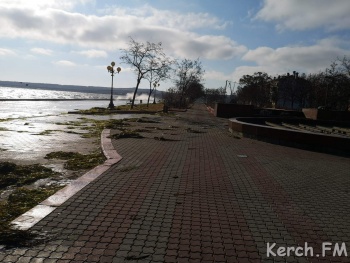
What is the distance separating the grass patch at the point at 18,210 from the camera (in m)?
3.50

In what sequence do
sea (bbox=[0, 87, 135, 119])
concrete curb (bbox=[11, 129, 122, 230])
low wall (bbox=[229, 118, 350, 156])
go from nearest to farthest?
concrete curb (bbox=[11, 129, 122, 230]) → low wall (bbox=[229, 118, 350, 156]) → sea (bbox=[0, 87, 135, 119])

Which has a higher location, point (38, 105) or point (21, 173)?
point (21, 173)

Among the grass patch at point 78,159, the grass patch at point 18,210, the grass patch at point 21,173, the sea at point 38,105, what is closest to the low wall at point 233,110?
the sea at point 38,105

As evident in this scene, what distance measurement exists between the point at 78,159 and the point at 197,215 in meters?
4.22

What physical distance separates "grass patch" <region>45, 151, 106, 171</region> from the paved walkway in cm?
64

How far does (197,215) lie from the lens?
4.61m

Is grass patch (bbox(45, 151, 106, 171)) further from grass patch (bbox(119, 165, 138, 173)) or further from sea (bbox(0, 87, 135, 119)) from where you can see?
sea (bbox(0, 87, 135, 119))

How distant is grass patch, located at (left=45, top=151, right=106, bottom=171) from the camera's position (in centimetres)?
712

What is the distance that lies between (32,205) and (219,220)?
2.69 metres

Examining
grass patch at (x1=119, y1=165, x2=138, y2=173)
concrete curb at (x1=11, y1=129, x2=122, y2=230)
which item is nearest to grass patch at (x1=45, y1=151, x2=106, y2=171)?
concrete curb at (x1=11, y1=129, x2=122, y2=230)

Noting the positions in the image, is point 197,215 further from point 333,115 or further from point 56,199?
point 333,115

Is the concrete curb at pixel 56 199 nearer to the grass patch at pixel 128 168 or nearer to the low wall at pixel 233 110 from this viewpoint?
the grass patch at pixel 128 168

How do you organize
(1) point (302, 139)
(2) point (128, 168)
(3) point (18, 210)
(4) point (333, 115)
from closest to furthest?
(3) point (18, 210)
(2) point (128, 168)
(1) point (302, 139)
(4) point (333, 115)

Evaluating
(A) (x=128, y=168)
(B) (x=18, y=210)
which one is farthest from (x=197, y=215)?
(A) (x=128, y=168)
